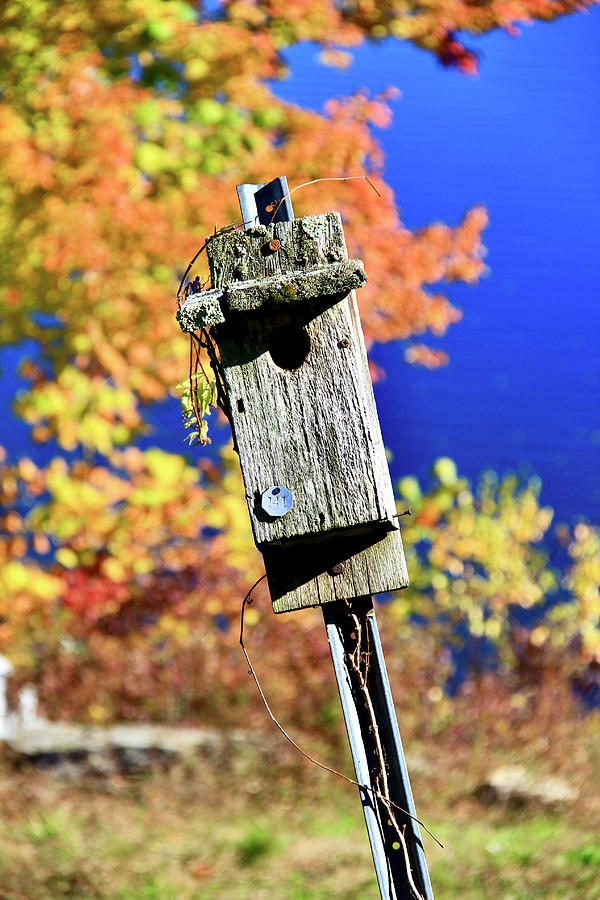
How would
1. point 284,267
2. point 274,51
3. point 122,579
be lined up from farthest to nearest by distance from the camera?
1. point 122,579
2. point 274,51
3. point 284,267

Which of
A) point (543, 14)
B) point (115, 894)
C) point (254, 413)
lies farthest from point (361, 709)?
point (543, 14)

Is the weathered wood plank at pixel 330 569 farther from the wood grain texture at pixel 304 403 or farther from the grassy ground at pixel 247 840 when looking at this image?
the grassy ground at pixel 247 840

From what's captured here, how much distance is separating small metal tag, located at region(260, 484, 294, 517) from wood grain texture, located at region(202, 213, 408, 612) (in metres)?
0.01

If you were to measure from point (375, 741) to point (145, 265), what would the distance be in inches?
146

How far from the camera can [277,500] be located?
1.75m

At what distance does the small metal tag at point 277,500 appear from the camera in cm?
174

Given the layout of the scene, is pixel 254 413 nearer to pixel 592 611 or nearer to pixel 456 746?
pixel 456 746

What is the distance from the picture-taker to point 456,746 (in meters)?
5.36

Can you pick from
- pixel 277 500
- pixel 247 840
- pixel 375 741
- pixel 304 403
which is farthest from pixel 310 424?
pixel 247 840

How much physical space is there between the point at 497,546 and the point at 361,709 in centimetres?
462

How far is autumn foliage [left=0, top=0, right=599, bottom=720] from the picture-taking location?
190 inches

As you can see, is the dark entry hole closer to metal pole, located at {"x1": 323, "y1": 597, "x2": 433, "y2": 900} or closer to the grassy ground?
metal pole, located at {"x1": 323, "y1": 597, "x2": 433, "y2": 900}

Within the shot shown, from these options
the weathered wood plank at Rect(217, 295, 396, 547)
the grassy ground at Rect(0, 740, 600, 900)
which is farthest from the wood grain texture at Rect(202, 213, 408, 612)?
the grassy ground at Rect(0, 740, 600, 900)

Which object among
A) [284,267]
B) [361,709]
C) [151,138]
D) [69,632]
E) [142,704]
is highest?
[151,138]
